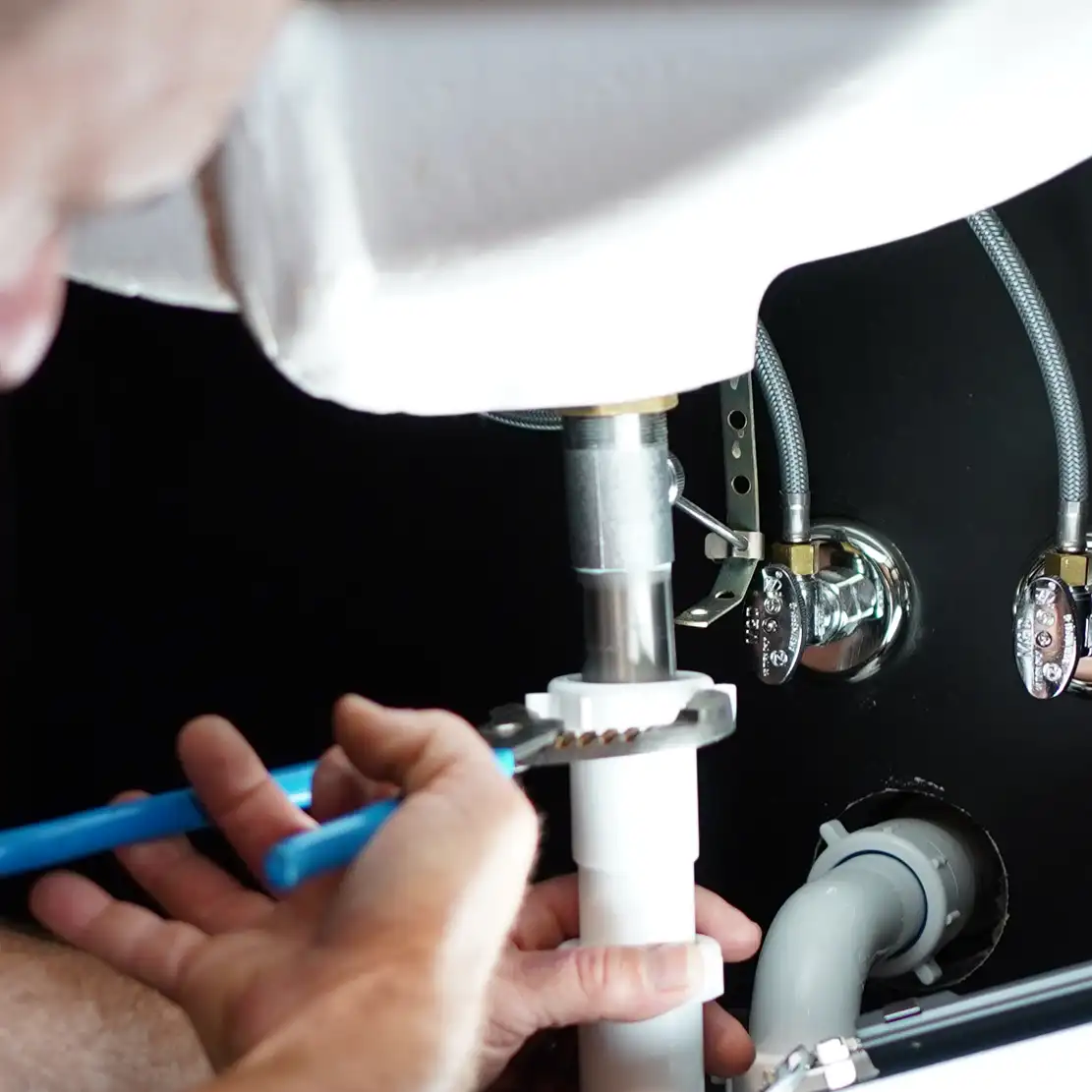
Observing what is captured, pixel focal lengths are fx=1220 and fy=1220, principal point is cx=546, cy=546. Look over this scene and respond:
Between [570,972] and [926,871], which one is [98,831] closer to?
[570,972]

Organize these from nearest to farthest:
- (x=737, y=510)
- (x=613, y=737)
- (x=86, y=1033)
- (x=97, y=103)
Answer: (x=97, y=103)
(x=613, y=737)
(x=86, y=1033)
(x=737, y=510)

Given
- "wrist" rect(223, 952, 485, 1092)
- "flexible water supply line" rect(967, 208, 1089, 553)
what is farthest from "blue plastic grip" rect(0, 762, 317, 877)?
"flexible water supply line" rect(967, 208, 1089, 553)

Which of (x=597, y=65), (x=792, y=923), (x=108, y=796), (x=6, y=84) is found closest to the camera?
(x=6, y=84)

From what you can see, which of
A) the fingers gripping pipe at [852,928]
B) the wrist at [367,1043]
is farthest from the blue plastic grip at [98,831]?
the fingers gripping pipe at [852,928]

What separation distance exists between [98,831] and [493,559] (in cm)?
44

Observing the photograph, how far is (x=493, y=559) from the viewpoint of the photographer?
792 millimetres

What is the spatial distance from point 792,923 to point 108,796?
666 millimetres

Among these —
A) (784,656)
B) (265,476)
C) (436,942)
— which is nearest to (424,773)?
(436,942)

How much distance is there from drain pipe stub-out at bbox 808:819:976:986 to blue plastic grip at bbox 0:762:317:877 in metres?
0.32

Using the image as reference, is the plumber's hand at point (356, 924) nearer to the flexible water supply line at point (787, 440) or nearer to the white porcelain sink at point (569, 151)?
the white porcelain sink at point (569, 151)

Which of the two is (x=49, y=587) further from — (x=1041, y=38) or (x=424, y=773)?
(x=1041, y=38)

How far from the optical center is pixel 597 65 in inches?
10.4

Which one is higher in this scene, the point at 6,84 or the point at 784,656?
the point at 6,84

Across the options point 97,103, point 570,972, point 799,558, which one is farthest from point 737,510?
point 97,103
